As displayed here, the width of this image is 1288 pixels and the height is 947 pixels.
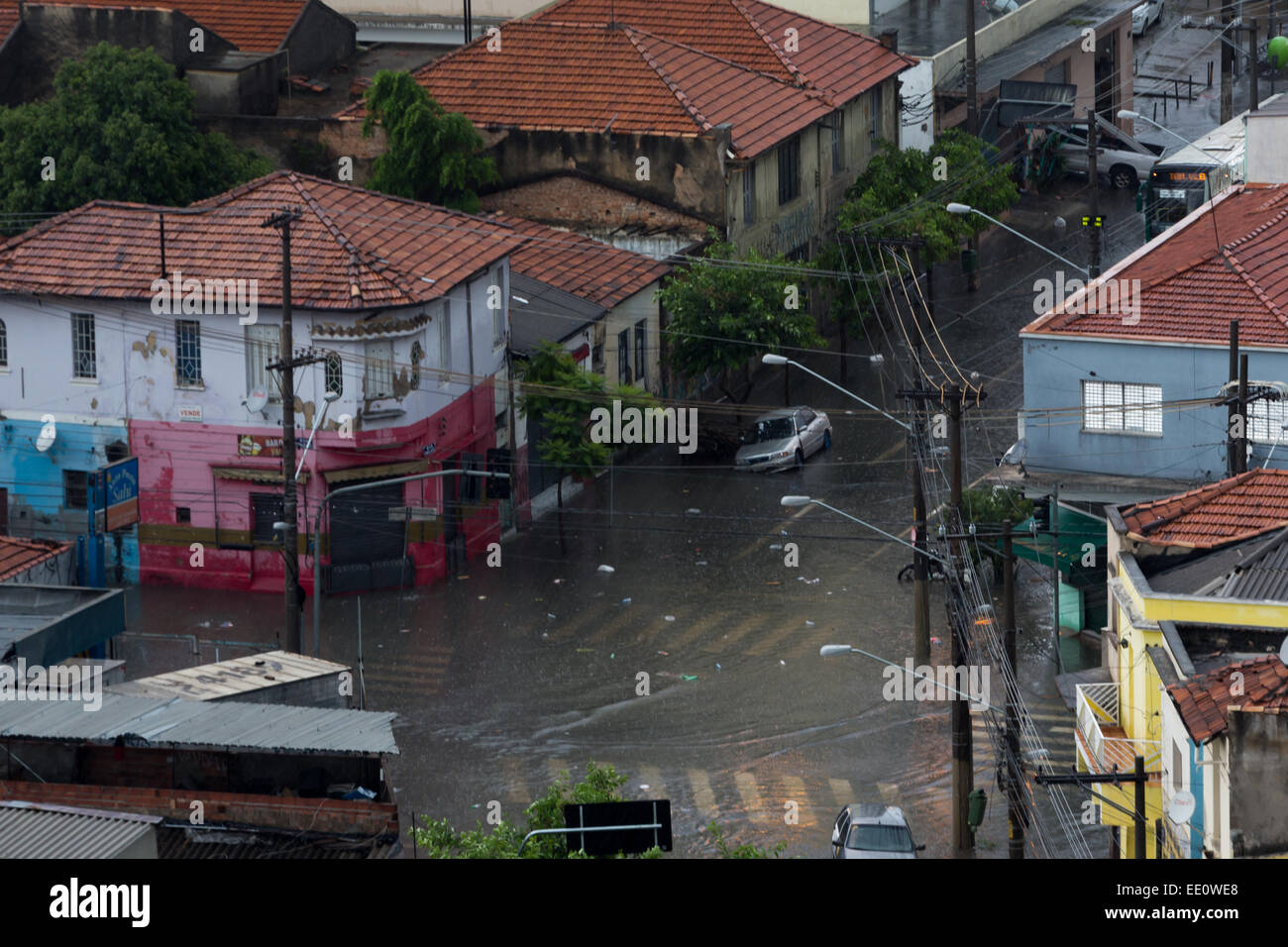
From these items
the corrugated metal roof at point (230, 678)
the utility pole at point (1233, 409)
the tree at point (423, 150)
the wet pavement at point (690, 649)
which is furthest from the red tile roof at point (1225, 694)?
the tree at point (423, 150)

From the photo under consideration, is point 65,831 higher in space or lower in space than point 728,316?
lower

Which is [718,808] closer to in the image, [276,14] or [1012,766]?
[1012,766]

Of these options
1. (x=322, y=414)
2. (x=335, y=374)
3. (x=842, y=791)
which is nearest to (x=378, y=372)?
(x=335, y=374)

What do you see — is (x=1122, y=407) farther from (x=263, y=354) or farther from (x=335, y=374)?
(x=263, y=354)

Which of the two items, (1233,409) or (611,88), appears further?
(611,88)

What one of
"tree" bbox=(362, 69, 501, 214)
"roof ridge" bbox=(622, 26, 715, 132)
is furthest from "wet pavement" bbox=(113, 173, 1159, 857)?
"tree" bbox=(362, 69, 501, 214)
